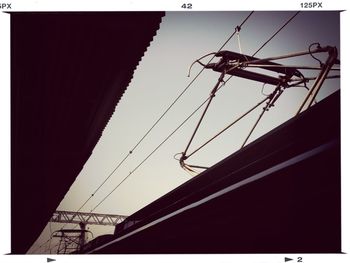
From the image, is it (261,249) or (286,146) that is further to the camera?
(261,249)

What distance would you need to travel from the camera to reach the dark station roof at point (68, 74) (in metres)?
3.46

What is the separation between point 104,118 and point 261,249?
3.22 m

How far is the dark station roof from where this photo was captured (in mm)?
3459

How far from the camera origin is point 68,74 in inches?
171

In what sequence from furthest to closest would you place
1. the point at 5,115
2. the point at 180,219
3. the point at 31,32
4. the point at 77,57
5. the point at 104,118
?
the point at 104,118 → the point at 77,57 → the point at 31,32 → the point at 180,219 → the point at 5,115

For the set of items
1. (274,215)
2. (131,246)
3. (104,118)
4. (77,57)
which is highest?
(77,57)

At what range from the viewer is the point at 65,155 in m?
7.77

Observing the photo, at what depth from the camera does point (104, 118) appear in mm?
5566
